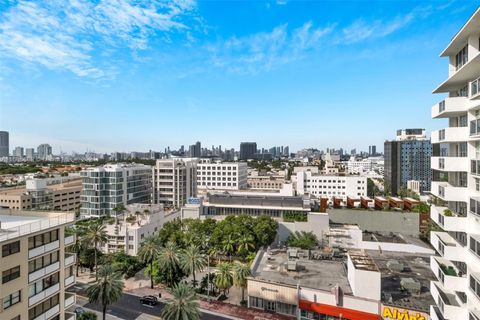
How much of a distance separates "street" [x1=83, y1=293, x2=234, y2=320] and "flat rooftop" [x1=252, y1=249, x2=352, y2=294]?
31.2ft

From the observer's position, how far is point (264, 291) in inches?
1651

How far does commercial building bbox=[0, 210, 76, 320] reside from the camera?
23.2m

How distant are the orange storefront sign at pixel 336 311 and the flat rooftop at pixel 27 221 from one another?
31.3 metres

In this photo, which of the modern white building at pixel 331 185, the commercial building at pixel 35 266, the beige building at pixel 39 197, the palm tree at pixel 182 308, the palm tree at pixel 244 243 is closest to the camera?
the commercial building at pixel 35 266

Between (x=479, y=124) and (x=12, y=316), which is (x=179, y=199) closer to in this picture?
(x=12, y=316)

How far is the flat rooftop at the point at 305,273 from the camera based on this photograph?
40.9m

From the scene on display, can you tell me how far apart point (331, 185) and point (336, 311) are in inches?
3750

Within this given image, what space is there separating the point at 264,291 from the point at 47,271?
2793 cm

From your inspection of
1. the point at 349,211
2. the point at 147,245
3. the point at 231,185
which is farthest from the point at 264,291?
the point at 231,185

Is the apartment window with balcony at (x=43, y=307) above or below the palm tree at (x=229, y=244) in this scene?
above

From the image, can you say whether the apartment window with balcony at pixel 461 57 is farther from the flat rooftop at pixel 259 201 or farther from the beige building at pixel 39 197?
the beige building at pixel 39 197

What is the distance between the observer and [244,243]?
56.7 m

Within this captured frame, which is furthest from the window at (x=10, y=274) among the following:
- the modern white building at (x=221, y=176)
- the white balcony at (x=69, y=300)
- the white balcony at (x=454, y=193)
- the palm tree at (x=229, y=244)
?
the modern white building at (x=221, y=176)

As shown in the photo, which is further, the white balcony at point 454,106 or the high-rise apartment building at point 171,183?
the high-rise apartment building at point 171,183
